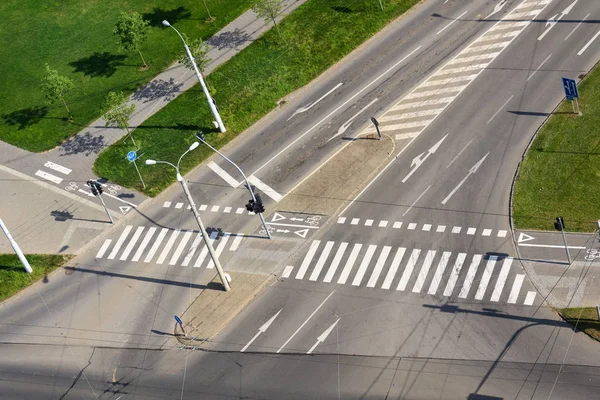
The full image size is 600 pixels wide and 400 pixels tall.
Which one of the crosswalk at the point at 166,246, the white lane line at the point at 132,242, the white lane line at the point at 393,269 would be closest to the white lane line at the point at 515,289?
the white lane line at the point at 393,269

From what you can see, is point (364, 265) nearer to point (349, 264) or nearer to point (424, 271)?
point (349, 264)

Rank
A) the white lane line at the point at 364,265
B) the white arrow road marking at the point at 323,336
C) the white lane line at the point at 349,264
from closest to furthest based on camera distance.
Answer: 1. the white arrow road marking at the point at 323,336
2. the white lane line at the point at 364,265
3. the white lane line at the point at 349,264

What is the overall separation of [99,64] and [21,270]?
29.1m

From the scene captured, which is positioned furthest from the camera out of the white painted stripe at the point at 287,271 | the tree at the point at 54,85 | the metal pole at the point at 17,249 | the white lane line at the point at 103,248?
the tree at the point at 54,85

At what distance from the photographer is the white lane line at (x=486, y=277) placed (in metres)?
63.5

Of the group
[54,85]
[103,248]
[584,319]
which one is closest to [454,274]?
[584,319]

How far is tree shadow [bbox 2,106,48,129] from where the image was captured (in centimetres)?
8925

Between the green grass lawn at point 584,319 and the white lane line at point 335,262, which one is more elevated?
the white lane line at point 335,262

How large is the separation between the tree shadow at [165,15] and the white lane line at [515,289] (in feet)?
167

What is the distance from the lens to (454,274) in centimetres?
6519

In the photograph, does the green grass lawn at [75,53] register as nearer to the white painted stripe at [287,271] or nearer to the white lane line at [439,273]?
the white painted stripe at [287,271]

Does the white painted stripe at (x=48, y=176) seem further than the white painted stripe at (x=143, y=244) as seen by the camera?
Yes

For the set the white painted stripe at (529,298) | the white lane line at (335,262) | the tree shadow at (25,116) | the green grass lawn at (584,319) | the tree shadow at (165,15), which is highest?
the tree shadow at (165,15)

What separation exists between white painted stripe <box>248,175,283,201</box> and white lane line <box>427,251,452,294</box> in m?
15.9
